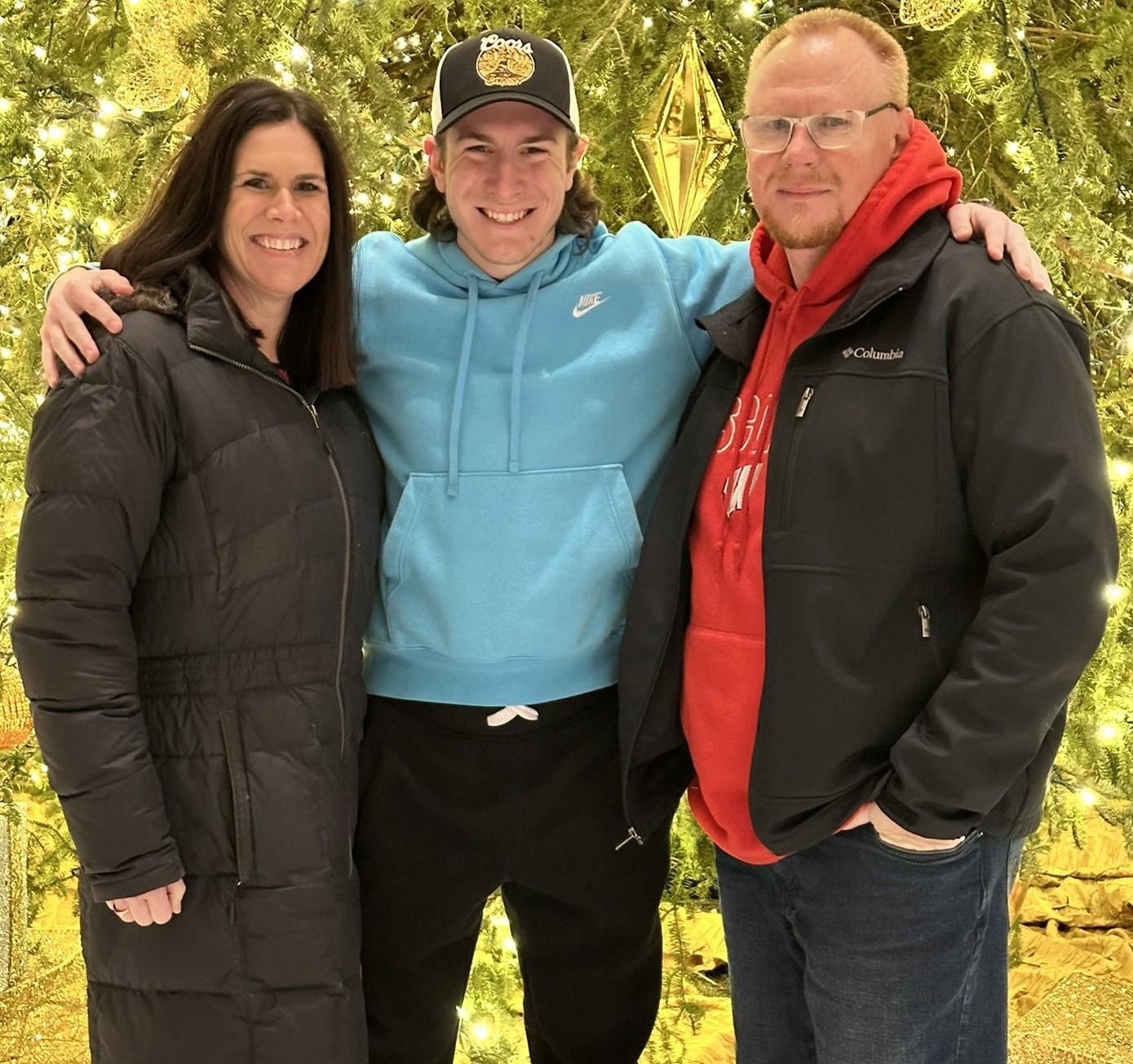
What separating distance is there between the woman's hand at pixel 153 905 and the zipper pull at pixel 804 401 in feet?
3.87

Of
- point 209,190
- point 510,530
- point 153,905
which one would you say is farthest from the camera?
point 510,530

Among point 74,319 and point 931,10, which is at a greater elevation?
point 931,10

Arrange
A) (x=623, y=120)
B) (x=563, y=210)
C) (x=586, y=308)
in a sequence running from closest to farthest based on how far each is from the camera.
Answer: (x=586, y=308), (x=563, y=210), (x=623, y=120)

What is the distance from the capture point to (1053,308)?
65.6 inches

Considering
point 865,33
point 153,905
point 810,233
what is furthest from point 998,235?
point 153,905

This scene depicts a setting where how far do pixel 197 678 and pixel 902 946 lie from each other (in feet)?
3.75

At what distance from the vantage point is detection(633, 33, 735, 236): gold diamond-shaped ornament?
89.3 inches

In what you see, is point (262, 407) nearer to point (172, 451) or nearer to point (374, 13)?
point (172, 451)

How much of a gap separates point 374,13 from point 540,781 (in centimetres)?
146

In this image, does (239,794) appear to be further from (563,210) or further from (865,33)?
(865,33)

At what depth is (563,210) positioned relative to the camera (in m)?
2.30

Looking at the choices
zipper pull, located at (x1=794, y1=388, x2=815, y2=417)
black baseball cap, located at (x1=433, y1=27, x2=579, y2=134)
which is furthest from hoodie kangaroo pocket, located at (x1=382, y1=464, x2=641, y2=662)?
black baseball cap, located at (x1=433, y1=27, x2=579, y2=134)

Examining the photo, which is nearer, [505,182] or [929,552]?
[929,552]

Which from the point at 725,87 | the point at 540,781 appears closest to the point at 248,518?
the point at 540,781
